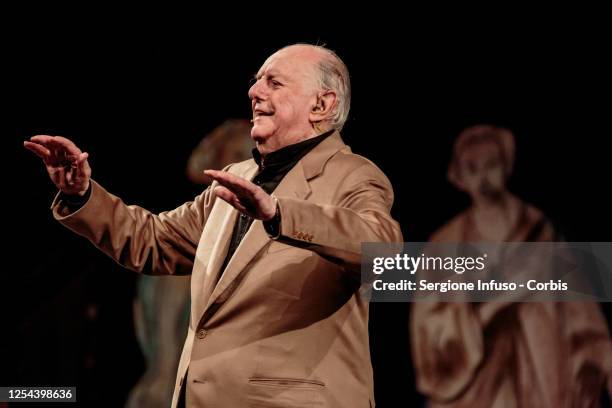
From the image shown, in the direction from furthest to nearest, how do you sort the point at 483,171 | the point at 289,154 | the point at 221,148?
the point at 221,148 → the point at 483,171 → the point at 289,154

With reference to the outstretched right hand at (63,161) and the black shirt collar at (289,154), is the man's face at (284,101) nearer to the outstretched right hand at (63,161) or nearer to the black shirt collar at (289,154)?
the black shirt collar at (289,154)

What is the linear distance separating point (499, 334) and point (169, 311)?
128cm

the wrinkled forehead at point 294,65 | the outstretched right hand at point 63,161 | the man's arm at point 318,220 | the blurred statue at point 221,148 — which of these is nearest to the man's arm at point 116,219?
the outstretched right hand at point 63,161

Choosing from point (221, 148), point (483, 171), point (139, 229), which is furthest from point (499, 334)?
point (139, 229)

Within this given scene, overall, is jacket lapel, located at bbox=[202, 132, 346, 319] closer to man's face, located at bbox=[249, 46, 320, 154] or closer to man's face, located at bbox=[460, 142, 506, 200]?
man's face, located at bbox=[249, 46, 320, 154]

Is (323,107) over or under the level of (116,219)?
over

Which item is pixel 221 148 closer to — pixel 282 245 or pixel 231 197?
pixel 282 245

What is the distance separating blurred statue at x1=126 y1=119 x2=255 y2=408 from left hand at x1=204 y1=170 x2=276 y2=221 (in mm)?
1908

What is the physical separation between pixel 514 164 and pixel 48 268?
179 centimetres

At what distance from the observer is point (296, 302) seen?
1.62 metres

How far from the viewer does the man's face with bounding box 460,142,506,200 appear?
2.97m

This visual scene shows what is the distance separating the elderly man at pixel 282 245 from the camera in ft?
4.92

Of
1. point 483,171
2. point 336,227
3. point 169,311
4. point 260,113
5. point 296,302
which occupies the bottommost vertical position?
point 296,302

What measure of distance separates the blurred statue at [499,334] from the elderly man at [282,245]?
3.96 feet
